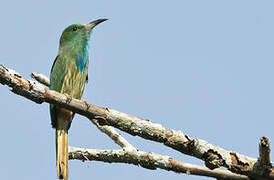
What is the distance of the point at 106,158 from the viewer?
3.79 meters

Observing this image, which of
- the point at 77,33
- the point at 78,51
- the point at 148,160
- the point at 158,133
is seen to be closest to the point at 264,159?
the point at 158,133

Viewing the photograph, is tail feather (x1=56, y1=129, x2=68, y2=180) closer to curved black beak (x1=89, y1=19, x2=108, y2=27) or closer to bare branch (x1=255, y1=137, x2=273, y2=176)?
curved black beak (x1=89, y1=19, x2=108, y2=27)

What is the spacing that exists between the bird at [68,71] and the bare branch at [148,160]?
0.81 m

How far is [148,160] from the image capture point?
3402 mm

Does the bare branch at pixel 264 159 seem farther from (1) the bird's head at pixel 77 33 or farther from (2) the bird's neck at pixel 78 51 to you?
(1) the bird's head at pixel 77 33

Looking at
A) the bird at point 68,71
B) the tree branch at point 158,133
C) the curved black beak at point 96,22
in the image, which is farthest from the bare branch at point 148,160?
the curved black beak at point 96,22

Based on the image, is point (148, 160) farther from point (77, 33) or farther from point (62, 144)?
point (77, 33)

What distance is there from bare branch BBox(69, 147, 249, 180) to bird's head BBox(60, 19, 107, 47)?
2.38 m

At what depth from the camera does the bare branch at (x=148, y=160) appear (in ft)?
10.0

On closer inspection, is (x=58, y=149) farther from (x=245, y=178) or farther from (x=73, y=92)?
(x=245, y=178)

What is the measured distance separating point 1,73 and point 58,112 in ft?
8.55

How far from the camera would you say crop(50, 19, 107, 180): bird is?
209 inches

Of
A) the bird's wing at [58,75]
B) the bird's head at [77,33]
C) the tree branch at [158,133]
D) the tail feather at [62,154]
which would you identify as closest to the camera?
the tree branch at [158,133]

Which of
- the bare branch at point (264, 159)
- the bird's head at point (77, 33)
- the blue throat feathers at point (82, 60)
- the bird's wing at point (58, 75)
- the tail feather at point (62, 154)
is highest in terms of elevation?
the bird's head at point (77, 33)
